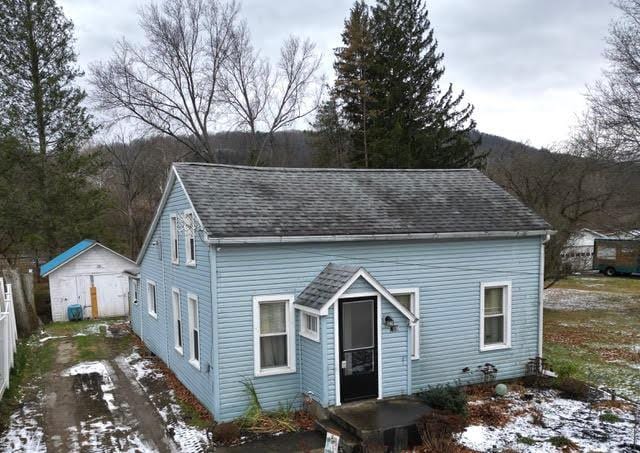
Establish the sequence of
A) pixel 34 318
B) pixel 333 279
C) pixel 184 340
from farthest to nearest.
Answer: pixel 34 318 → pixel 184 340 → pixel 333 279

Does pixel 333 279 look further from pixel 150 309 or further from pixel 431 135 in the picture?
pixel 431 135

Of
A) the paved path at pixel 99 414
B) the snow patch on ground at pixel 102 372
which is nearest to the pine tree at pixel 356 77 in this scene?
the snow patch on ground at pixel 102 372

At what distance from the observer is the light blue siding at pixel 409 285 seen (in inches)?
421

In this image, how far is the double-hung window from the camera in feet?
40.0

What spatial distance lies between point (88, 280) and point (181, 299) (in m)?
14.7

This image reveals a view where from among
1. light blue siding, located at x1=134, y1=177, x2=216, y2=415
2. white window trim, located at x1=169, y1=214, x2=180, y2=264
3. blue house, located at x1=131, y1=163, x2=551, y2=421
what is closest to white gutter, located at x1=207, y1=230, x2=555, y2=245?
blue house, located at x1=131, y1=163, x2=551, y2=421

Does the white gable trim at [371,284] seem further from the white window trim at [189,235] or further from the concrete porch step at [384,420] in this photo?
the white window trim at [189,235]

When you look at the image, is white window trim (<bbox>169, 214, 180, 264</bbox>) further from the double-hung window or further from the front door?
the front door

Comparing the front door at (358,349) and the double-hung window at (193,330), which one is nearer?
the front door at (358,349)

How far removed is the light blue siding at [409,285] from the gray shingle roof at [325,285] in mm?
237

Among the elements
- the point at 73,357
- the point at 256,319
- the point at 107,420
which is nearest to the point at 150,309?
the point at 73,357

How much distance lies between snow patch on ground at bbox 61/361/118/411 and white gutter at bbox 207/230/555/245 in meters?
5.85

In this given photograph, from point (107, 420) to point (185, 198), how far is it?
18.0 ft

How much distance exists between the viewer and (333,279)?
10.9 m
